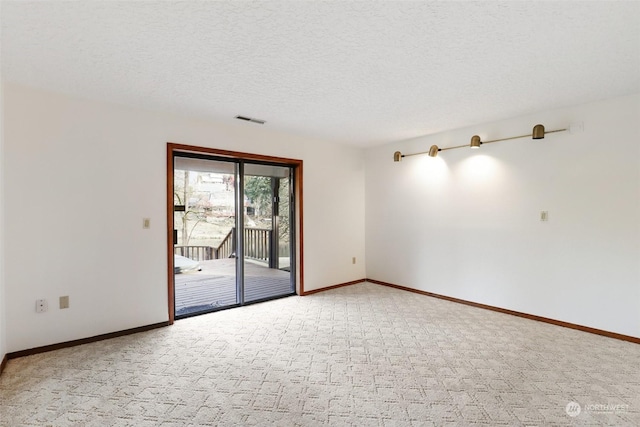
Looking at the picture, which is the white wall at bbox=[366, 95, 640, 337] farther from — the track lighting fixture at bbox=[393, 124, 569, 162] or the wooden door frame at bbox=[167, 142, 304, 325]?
the wooden door frame at bbox=[167, 142, 304, 325]

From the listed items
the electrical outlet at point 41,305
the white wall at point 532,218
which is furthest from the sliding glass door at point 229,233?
the white wall at point 532,218

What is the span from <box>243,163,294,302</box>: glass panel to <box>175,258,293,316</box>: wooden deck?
14 millimetres

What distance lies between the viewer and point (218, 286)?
4.41m

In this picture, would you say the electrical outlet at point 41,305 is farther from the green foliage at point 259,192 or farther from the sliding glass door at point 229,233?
the green foliage at point 259,192

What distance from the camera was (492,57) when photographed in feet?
7.43

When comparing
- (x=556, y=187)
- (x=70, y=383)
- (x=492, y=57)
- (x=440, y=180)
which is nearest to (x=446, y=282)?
(x=440, y=180)

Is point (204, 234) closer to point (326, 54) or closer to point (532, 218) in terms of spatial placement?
point (326, 54)

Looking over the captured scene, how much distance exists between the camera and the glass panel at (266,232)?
4363 mm

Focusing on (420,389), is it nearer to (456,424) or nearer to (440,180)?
(456,424)

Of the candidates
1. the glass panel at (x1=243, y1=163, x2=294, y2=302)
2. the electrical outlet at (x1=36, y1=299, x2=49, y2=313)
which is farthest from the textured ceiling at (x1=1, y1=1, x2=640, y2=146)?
the electrical outlet at (x1=36, y1=299, x2=49, y2=313)

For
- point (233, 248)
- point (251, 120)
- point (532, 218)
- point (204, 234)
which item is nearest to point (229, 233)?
point (233, 248)

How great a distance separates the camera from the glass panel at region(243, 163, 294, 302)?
4363mm

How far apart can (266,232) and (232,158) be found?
3.77 feet

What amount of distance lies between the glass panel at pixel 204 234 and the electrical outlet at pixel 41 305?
124cm
